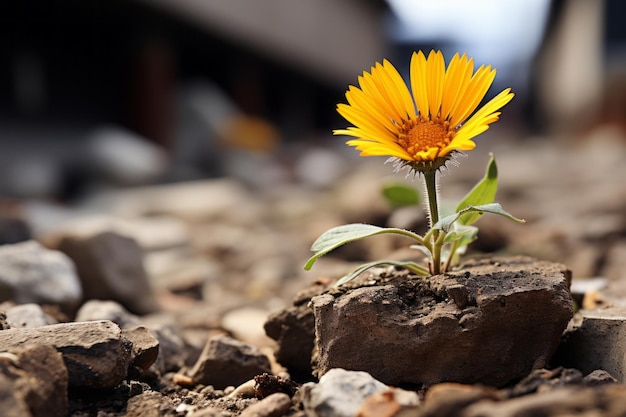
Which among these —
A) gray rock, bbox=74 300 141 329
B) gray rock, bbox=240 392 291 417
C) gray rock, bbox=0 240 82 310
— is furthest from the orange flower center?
gray rock, bbox=0 240 82 310

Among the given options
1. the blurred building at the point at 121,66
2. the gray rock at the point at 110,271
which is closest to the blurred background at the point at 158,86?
the blurred building at the point at 121,66

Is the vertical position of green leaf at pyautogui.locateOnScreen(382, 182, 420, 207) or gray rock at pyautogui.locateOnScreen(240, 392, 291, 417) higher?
green leaf at pyautogui.locateOnScreen(382, 182, 420, 207)

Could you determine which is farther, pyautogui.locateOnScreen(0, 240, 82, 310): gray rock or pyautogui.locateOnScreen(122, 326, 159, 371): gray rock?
pyautogui.locateOnScreen(0, 240, 82, 310): gray rock

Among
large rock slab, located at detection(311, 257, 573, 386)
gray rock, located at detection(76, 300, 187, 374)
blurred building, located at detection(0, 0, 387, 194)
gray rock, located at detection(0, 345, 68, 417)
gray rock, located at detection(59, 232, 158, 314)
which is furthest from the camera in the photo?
blurred building, located at detection(0, 0, 387, 194)

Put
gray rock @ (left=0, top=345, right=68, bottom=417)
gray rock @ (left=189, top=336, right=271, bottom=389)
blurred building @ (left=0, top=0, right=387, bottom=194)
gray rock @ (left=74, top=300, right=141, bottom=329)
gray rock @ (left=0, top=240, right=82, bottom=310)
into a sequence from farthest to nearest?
blurred building @ (left=0, top=0, right=387, bottom=194), gray rock @ (left=0, top=240, right=82, bottom=310), gray rock @ (left=74, top=300, right=141, bottom=329), gray rock @ (left=189, top=336, right=271, bottom=389), gray rock @ (left=0, top=345, right=68, bottom=417)

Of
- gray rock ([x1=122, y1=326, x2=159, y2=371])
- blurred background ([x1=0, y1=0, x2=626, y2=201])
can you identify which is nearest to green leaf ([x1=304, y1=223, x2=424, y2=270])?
gray rock ([x1=122, y1=326, x2=159, y2=371])

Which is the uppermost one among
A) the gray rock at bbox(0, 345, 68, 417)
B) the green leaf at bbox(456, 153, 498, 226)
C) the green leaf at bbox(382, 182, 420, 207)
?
the green leaf at bbox(382, 182, 420, 207)

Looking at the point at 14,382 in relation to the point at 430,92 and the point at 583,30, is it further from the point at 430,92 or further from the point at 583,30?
the point at 583,30

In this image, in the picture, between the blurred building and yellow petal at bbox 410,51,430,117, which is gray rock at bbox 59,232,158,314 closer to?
yellow petal at bbox 410,51,430,117
